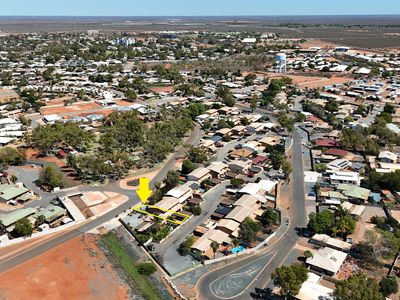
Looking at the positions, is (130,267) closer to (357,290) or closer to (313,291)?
(313,291)

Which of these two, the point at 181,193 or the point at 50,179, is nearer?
the point at 181,193

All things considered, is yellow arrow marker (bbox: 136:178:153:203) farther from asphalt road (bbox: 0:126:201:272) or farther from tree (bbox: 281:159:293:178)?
tree (bbox: 281:159:293:178)

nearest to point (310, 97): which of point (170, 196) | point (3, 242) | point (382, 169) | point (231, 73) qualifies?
point (231, 73)

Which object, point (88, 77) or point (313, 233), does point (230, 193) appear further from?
point (88, 77)

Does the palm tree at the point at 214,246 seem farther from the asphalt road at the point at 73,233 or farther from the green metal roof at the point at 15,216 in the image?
the green metal roof at the point at 15,216

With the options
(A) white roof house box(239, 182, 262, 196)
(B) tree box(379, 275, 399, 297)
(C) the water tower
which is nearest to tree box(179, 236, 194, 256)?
(A) white roof house box(239, 182, 262, 196)

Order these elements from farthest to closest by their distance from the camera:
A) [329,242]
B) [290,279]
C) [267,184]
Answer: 1. [267,184]
2. [329,242]
3. [290,279]

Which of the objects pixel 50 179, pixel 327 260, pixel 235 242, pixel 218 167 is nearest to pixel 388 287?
pixel 327 260
